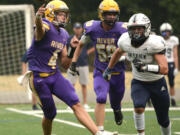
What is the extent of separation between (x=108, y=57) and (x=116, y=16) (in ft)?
2.05

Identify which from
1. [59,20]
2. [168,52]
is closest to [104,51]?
[59,20]

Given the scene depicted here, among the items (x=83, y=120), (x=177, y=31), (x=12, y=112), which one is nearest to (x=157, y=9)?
(x=177, y=31)

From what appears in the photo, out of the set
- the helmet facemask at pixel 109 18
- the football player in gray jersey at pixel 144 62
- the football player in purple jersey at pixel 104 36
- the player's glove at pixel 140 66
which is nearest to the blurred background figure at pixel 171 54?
the football player in purple jersey at pixel 104 36

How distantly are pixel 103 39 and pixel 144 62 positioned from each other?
149cm

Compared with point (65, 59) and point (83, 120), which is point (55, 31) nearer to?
point (65, 59)

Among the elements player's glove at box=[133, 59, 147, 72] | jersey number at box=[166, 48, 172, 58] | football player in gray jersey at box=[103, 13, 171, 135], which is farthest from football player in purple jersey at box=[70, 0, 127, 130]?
jersey number at box=[166, 48, 172, 58]

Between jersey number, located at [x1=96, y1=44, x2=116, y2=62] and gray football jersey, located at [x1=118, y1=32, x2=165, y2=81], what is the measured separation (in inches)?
46.3

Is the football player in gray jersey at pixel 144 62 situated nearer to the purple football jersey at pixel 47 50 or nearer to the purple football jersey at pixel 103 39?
the purple football jersey at pixel 47 50

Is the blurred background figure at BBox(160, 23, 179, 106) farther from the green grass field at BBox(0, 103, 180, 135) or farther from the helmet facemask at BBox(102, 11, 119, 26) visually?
the helmet facemask at BBox(102, 11, 119, 26)

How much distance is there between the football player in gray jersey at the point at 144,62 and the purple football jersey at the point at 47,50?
2.64 ft

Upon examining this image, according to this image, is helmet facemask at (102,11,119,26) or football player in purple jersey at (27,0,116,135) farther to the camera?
helmet facemask at (102,11,119,26)

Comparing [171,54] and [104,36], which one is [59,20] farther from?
[171,54]

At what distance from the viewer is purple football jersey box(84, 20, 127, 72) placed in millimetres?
7934

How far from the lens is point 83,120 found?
20.9 feet
